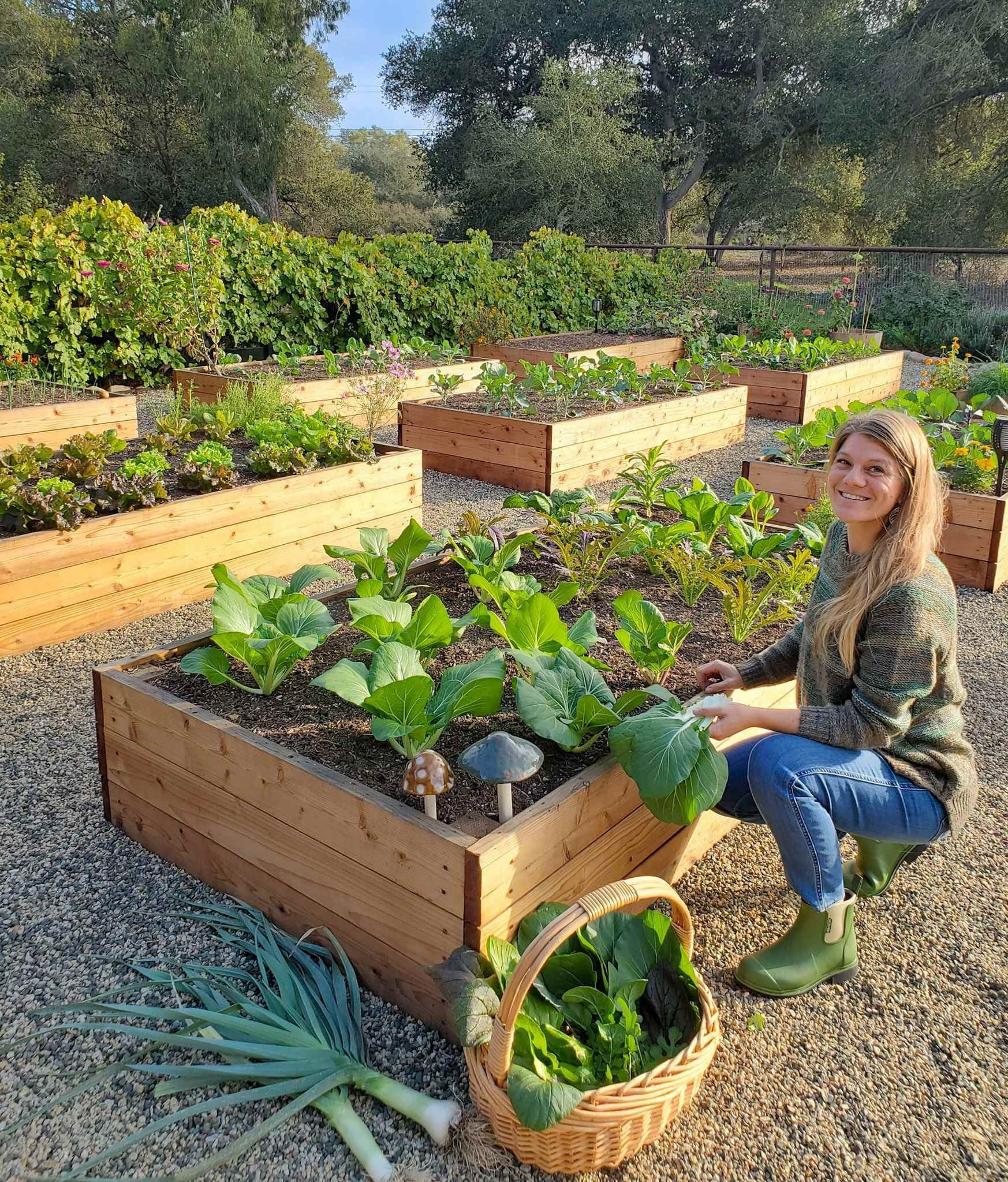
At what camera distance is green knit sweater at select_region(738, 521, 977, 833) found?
1931 mm

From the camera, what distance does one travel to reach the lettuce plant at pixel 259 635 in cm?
252

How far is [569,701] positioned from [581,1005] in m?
0.71

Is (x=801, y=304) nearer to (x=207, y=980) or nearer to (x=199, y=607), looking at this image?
(x=199, y=607)

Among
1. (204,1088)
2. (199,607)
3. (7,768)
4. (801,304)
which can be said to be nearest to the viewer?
(204,1088)

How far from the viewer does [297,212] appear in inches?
1049

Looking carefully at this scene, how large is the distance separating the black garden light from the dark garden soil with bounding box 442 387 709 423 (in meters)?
2.54

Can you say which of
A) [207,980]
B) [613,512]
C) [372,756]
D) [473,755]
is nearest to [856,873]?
[473,755]

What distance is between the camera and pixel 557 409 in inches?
278

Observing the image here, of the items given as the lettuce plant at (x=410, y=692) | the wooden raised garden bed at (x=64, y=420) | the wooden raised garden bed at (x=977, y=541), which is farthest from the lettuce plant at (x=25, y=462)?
the wooden raised garden bed at (x=977, y=541)

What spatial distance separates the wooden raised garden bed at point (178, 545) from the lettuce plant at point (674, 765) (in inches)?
110

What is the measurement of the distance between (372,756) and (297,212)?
27.4 m

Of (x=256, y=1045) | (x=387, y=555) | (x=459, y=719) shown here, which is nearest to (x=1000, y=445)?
(x=387, y=555)

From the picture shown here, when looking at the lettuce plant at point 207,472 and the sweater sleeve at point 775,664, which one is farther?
the lettuce plant at point 207,472

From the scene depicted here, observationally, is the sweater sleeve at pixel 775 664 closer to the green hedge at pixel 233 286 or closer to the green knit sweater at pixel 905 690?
the green knit sweater at pixel 905 690
